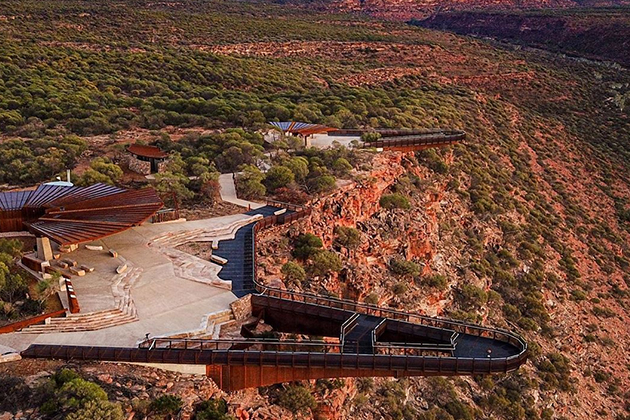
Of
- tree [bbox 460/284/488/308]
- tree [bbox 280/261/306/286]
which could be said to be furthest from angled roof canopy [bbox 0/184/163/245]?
tree [bbox 460/284/488/308]

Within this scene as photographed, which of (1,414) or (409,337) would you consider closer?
(1,414)

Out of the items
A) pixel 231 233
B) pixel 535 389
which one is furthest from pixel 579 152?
pixel 231 233

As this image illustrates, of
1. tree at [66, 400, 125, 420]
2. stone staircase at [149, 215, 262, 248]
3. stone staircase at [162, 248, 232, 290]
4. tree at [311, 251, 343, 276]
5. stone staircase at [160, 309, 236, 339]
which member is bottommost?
tree at [311, 251, 343, 276]

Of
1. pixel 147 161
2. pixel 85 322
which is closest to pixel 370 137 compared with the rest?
pixel 147 161

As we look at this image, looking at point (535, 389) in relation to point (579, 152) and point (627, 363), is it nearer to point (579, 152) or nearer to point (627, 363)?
point (627, 363)

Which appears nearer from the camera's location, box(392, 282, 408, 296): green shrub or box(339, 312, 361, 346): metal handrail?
box(339, 312, 361, 346): metal handrail

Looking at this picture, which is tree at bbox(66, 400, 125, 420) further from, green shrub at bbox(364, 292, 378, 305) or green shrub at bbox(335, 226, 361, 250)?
green shrub at bbox(335, 226, 361, 250)
